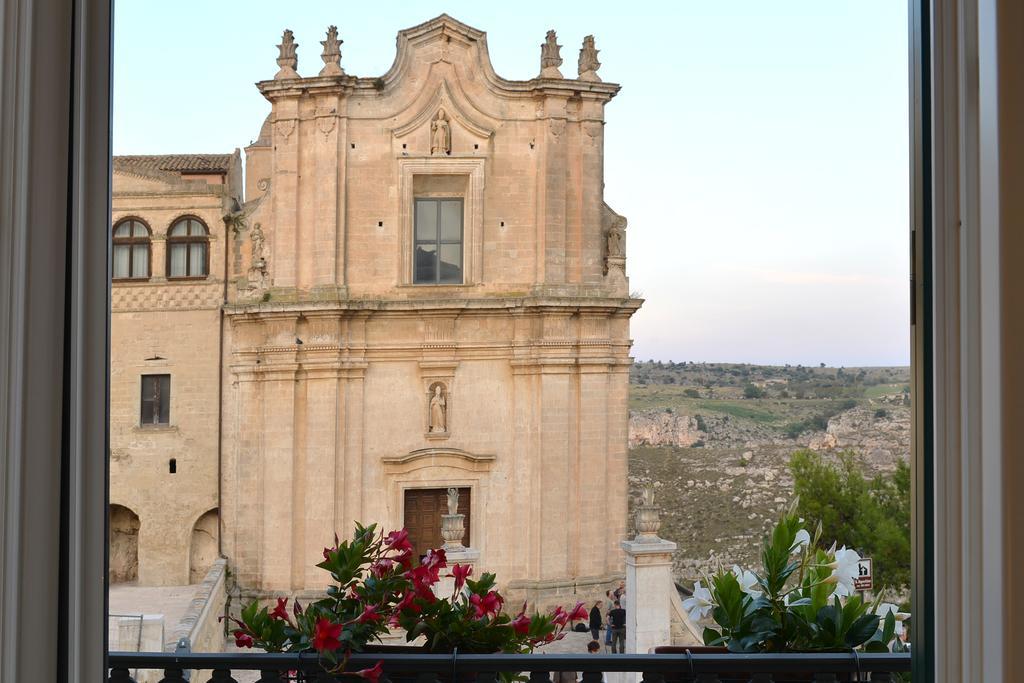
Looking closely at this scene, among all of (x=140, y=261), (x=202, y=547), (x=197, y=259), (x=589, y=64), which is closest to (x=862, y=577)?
(x=589, y=64)

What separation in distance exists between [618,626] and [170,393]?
6.02 metres

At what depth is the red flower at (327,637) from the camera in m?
1.45

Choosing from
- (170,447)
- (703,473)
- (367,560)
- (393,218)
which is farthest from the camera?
(703,473)

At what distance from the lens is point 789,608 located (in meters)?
1.51

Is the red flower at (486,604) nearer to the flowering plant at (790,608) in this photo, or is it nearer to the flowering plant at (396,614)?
the flowering plant at (396,614)

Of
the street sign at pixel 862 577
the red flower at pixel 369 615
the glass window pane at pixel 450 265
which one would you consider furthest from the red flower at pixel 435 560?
the glass window pane at pixel 450 265

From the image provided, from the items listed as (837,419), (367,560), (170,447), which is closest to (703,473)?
(837,419)

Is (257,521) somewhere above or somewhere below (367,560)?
below

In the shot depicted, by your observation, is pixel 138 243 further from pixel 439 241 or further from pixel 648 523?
pixel 648 523

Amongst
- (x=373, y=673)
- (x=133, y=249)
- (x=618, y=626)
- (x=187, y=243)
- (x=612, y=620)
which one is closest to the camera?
(x=373, y=673)
